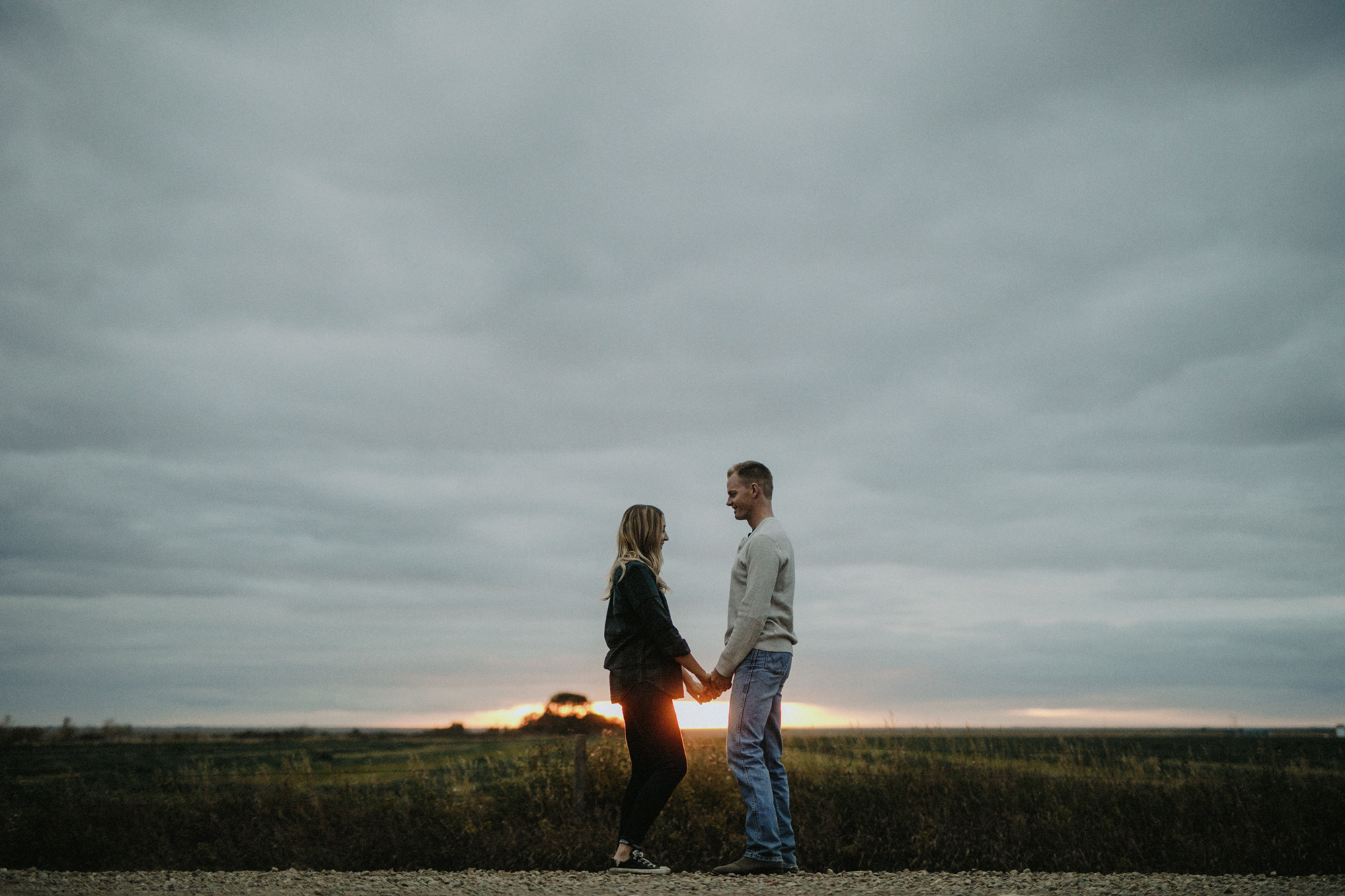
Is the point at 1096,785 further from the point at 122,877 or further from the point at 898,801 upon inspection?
the point at 122,877

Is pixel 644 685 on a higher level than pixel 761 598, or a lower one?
lower

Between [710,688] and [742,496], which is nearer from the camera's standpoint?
[710,688]

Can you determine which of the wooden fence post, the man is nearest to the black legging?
the man

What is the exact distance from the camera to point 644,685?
553 cm

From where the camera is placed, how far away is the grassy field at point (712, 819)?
317 inches

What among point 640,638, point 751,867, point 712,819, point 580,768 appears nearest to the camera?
point 751,867

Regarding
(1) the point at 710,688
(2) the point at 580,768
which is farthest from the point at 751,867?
(2) the point at 580,768

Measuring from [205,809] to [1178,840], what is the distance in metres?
12.0

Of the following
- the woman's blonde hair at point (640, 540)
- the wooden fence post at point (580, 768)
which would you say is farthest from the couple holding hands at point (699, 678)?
the wooden fence post at point (580, 768)

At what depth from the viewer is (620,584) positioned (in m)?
5.65

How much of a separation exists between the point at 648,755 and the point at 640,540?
57.4 inches

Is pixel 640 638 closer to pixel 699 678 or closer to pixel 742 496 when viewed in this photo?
pixel 699 678

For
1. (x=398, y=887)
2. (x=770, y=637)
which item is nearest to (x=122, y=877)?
(x=398, y=887)

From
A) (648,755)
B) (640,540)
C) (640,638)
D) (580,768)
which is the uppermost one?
(640,540)
